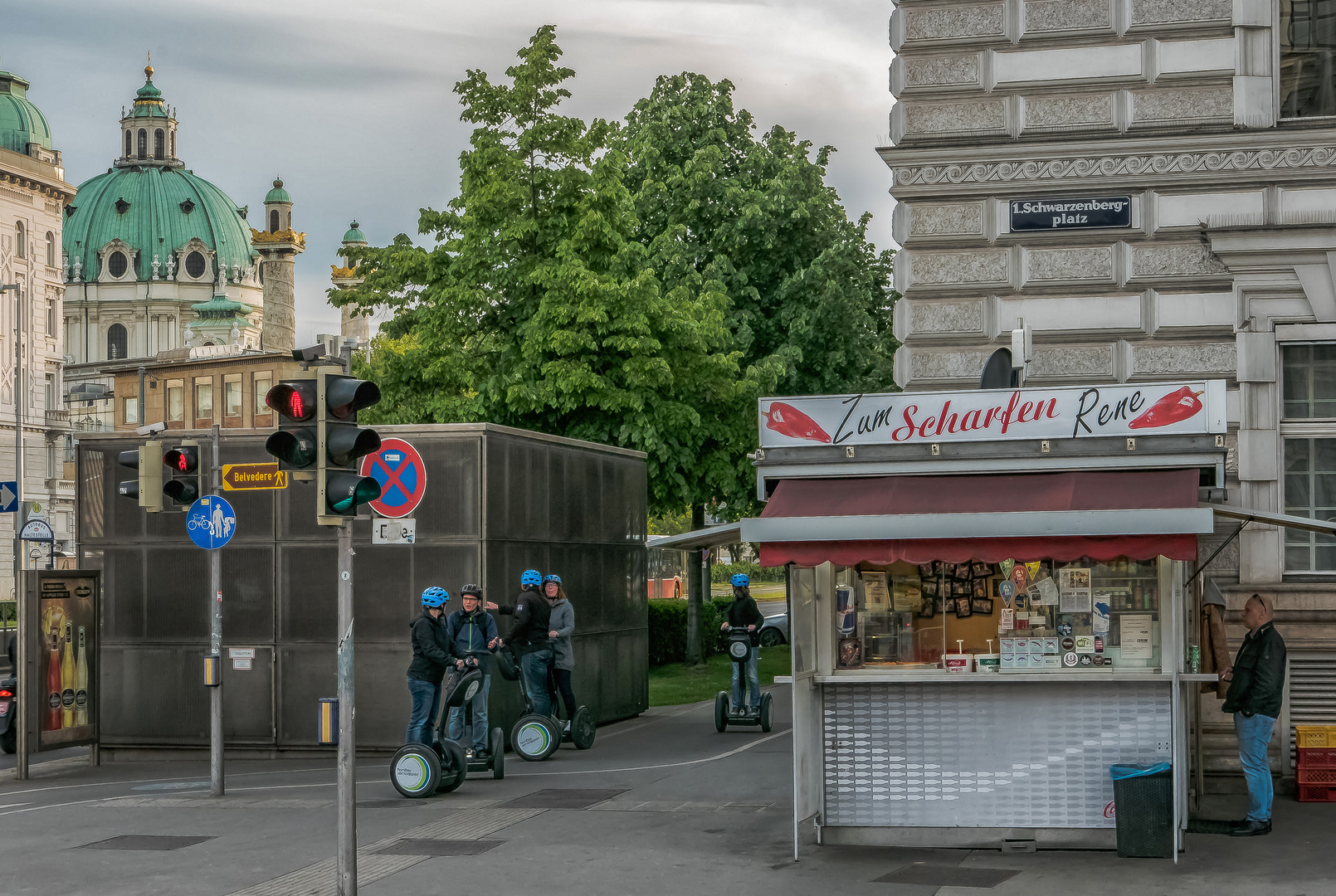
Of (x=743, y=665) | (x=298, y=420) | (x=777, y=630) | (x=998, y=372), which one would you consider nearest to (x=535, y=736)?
(x=743, y=665)

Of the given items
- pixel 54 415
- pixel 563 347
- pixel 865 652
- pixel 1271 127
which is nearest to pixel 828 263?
pixel 563 347

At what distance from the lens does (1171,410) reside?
11.3 metres

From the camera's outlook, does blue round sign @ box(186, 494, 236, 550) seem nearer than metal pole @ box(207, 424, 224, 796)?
No

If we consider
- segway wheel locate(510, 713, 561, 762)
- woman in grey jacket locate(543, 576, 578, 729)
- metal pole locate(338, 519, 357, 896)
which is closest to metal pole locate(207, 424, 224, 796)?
segway wheel locate(510, 713, 561, 762)

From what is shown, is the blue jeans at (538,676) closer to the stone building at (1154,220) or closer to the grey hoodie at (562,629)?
the grey hoodie at (562,629)

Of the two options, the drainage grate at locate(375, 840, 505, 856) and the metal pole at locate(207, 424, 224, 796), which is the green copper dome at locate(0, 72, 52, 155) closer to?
the metal pole at locate(207, 424, 224, 796)

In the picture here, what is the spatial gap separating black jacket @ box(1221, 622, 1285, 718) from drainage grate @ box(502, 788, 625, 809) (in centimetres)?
564

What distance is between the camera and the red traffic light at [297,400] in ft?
33.6

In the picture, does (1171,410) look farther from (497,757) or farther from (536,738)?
(536,738)

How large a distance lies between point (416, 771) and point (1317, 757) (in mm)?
7999

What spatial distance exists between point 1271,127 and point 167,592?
1372cm

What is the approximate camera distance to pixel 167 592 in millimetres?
19625

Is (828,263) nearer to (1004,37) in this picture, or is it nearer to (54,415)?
(1004,37)

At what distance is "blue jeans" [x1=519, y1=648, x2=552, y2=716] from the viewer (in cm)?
1797
